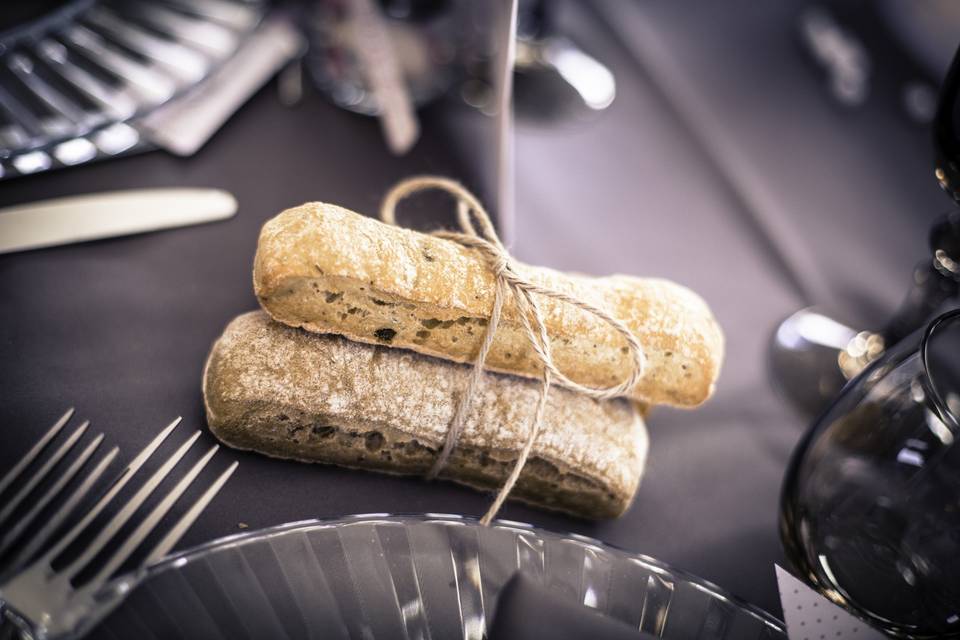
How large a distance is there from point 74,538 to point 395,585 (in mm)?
214

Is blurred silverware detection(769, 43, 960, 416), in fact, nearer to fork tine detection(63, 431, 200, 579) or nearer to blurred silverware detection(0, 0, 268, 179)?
fork tine detection(63, 431, 200, 579)

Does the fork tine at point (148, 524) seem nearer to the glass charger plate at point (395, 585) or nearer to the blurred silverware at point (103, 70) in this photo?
the glass charger plate at point (395, 585)

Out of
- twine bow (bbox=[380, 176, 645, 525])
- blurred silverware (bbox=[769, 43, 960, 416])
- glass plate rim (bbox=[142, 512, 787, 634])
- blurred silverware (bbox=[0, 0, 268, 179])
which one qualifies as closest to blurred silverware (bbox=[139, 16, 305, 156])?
blurred silverware (bbox=[0, 0, 268, 179])

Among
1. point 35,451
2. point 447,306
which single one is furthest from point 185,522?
point 447,306

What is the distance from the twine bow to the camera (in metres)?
0.56

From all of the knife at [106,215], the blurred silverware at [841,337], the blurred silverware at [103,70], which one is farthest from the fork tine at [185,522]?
the blurred silverware at [841,337]

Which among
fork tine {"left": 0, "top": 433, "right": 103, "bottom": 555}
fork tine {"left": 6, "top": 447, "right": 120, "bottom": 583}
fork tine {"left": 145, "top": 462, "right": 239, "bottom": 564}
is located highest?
fork tine {"left": 0, "top": 433, "right": 103, "bottom": 555}

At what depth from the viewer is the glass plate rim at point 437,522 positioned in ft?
1.62

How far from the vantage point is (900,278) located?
1.07 m

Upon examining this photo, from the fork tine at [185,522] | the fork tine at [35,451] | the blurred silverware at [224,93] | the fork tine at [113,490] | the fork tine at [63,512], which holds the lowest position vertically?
the fork tine at [185,522]

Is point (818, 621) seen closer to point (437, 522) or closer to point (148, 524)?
point (437, 522)

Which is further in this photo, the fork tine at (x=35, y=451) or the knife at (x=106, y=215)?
the knife at (x=106, y=215)

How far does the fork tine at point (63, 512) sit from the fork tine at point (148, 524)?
0.04 metres

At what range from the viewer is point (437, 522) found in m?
0.55
